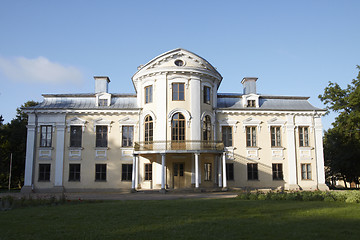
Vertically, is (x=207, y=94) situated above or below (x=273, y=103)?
above

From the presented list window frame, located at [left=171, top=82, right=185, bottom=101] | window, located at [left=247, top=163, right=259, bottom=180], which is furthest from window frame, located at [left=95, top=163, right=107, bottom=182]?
window, located at [left=247, top=163, right=259, bottom=180]

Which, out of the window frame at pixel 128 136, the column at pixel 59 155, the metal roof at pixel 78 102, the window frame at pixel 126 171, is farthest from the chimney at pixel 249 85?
the column at pixel 59 155

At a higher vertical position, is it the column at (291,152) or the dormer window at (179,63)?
the dormer window at (179,63)

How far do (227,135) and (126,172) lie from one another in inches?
357

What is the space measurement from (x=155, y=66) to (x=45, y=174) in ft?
41.6

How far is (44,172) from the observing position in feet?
86.8

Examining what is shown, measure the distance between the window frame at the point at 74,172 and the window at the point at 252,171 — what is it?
14.2 m

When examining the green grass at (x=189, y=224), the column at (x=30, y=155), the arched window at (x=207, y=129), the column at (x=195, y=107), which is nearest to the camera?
the green grass at (x=189, y=224)

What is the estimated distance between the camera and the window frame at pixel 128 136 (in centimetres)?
2703

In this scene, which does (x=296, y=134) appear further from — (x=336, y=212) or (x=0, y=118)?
(x=0, y=118)

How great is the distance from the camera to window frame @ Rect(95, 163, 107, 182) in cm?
2653

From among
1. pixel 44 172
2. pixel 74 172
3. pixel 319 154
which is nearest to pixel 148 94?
pixel 74 172

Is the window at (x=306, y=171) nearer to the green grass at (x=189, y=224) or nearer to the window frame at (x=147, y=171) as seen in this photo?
the window frame at (x=147, y=171)

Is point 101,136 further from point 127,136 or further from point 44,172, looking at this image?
point 44,172
